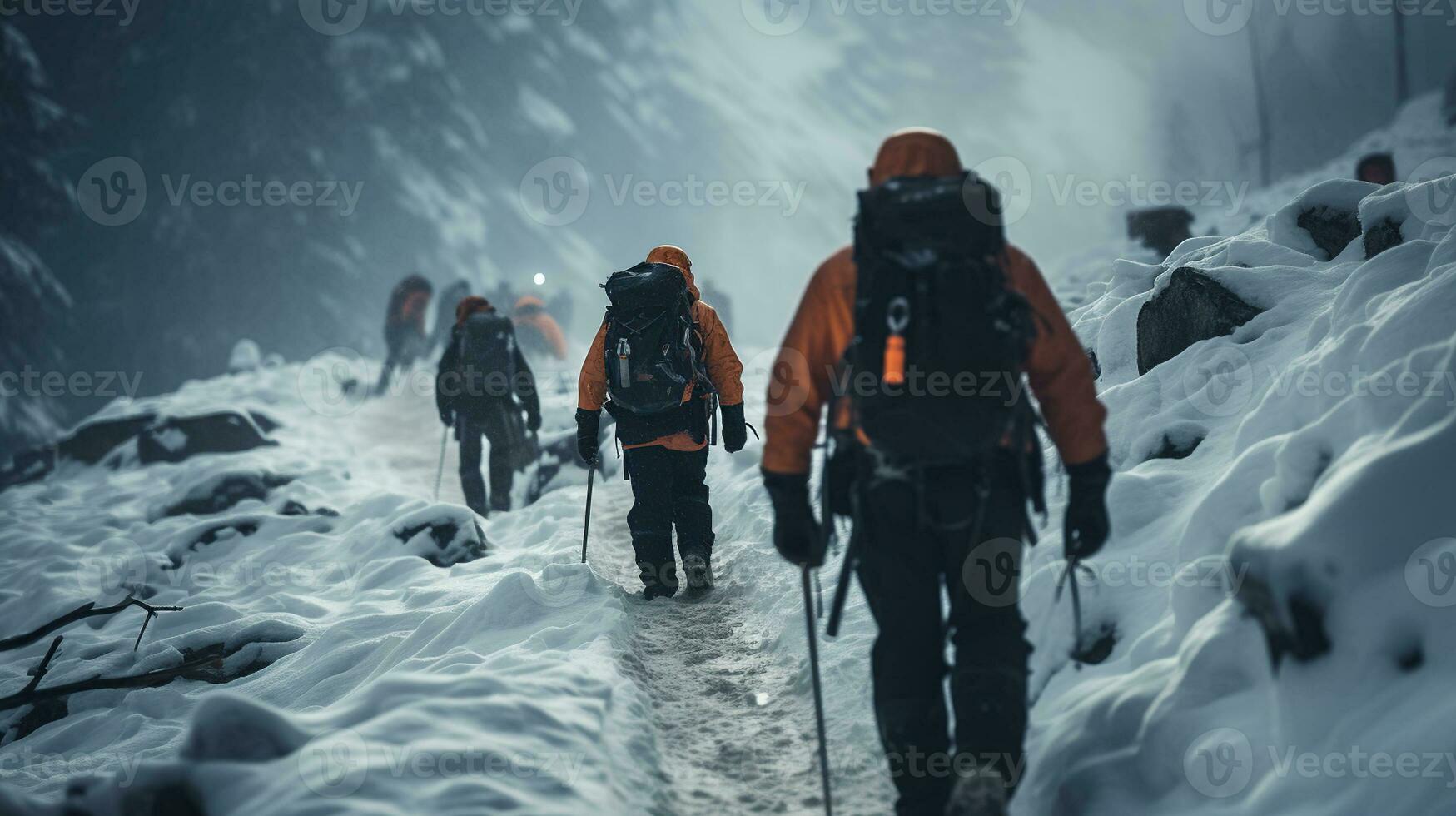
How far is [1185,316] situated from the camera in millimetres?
5605

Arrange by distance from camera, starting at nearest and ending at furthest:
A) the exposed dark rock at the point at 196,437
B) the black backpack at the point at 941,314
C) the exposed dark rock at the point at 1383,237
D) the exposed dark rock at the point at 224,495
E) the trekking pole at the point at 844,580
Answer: the black backpack at the point at 941,314 → the trekking pole at the point at 844,580 → the exposed dark rock at the point at 1383,237 → the exposed dark rock at the point at 224,495 → the exposed dark rock at the point at 196,437

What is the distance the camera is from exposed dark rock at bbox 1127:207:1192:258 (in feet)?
49.2

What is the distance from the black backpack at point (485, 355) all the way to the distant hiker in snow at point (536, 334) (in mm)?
13711

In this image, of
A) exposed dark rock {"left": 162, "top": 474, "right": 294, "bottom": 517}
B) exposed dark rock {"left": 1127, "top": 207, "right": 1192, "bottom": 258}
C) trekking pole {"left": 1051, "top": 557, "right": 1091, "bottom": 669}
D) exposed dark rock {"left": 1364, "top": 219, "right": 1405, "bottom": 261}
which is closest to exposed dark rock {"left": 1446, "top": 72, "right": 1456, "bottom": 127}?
exposed dark rock {"left": 1127, "top": 207, "right": 1192, "bottom": 258}

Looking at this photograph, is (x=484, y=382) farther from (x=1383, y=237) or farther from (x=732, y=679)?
(x=1383, y=237)

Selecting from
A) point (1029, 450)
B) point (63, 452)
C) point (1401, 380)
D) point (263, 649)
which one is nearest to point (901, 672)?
point (1029, 450)

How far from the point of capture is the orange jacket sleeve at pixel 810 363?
2.77 meters

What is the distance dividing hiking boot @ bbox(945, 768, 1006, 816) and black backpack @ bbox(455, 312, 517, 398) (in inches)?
287

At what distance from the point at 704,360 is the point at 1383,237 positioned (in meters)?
4.63

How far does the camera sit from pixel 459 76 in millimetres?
52156

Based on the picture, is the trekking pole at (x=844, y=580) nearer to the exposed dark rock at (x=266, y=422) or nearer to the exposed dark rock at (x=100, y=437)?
the exposed dark rock at (x=266, y=422)

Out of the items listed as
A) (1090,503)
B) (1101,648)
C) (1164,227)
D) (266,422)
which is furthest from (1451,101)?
(266,422)

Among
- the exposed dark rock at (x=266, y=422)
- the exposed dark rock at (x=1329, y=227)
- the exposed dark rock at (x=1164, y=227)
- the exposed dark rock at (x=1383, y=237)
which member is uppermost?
the exposed dark rock at (x=1164, y=227)

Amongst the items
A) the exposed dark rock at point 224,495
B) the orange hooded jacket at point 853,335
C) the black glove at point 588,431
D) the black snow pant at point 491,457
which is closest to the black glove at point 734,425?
the black glove at point 588,431
